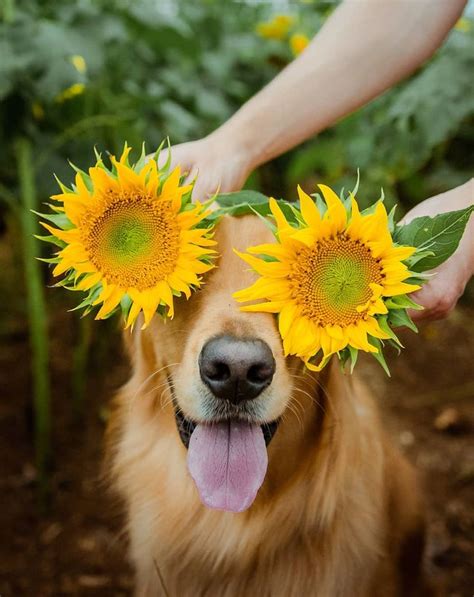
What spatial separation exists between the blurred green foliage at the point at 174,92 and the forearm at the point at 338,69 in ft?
2.37

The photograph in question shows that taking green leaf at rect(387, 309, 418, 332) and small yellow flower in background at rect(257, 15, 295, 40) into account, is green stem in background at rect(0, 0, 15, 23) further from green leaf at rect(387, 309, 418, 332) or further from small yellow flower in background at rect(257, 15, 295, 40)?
green leaf at rect(387, 309, 418, 332)

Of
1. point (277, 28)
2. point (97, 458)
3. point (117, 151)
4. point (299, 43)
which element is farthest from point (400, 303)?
point (277, 28)

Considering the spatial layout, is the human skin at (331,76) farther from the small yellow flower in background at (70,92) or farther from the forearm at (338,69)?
the small yellow flower in background at (70,92)

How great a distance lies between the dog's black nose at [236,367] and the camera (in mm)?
1647

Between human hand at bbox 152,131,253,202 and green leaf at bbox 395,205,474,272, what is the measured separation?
2.01 feet

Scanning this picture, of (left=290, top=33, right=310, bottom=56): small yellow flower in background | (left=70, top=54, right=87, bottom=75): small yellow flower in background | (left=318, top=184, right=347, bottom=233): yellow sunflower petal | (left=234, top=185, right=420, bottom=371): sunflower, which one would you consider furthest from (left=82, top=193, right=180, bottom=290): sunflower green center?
(left=290, top=33, right=310, bottom=56): small yellow flower in background

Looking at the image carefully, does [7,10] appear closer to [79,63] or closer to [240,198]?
[79,63]

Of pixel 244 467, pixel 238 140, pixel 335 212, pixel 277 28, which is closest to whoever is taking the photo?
pixel 335 212

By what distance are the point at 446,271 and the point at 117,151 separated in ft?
5.33

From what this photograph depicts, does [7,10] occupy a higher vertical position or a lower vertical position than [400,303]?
higher

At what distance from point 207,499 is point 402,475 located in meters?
0.99

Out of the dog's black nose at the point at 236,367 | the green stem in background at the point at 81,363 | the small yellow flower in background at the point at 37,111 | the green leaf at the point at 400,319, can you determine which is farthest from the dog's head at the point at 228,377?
the green stem in background at the point at 81,363

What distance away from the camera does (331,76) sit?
2141 mm

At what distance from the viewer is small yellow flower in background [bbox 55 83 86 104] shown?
2697 millimetres
